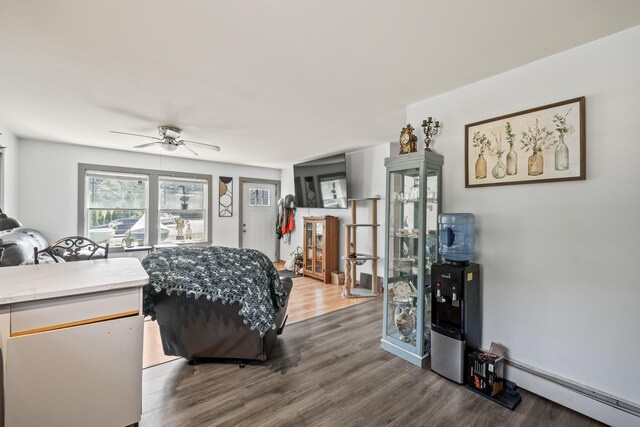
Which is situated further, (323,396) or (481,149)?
(481,149)

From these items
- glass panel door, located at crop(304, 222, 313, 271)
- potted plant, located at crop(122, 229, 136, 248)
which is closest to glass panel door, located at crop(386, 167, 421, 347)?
glass panel door, located at crop(304, 222, 313, 271)

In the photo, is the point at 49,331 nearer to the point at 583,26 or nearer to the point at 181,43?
the point at 181,43

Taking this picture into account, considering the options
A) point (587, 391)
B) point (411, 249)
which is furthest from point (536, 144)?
point (587, 391)

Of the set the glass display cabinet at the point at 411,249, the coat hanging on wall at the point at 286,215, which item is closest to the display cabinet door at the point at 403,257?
the glass display cabinet at the point at 411,249

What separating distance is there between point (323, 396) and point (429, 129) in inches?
97.2

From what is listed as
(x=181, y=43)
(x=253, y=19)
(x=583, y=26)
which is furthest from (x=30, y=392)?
(x=583, y=26)

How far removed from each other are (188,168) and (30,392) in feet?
16.5

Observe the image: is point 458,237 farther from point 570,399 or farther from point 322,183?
point 322,183

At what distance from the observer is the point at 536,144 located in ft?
6.57

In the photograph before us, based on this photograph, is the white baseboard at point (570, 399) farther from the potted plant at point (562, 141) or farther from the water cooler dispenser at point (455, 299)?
the potted plant at point (562, 141)

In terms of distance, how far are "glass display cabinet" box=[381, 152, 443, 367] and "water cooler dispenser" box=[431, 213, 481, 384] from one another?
0.51 feet

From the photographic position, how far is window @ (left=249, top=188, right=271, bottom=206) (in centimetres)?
675

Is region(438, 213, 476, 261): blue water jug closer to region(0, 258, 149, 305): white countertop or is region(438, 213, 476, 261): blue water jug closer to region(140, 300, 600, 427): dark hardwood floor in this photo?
region(140, 300, 600, 427): dark hardwood floor

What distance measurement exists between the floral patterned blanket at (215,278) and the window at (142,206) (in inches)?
154
